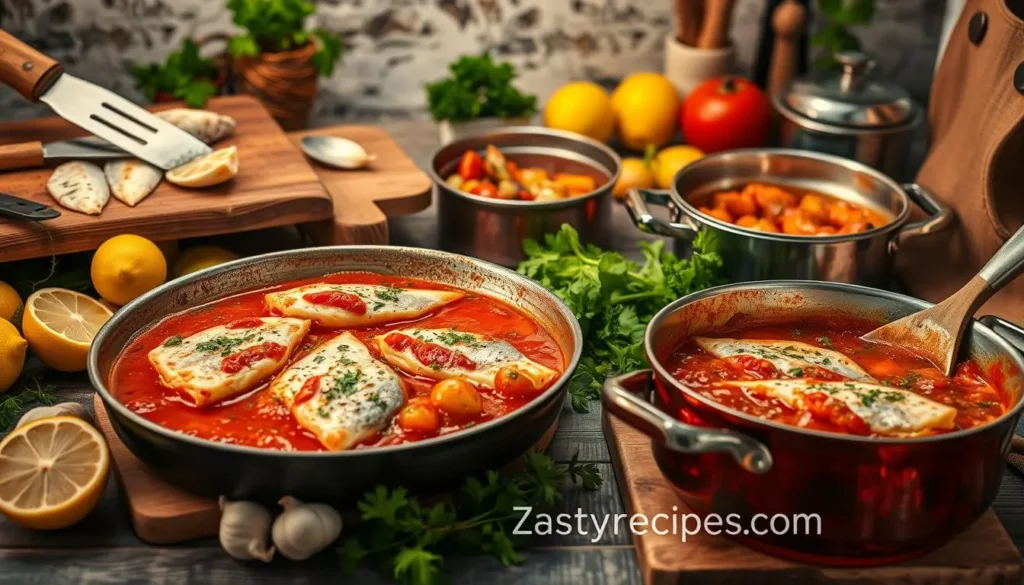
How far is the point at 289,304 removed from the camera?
2.37 m

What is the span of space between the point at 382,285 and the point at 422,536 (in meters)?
0.78

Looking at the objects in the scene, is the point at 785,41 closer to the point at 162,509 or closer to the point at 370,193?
the point at 370,193

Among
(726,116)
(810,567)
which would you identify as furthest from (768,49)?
(810,567)

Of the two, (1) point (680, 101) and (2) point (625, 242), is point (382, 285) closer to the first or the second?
(2) point (625, 242)

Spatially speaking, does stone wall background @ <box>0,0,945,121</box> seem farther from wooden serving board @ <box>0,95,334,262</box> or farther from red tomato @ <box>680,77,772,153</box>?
wooden serving board @ <box>0,95,334,262</box>

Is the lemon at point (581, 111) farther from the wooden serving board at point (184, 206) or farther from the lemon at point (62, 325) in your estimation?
the lemon at point (62, 325)

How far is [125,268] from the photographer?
249 cm

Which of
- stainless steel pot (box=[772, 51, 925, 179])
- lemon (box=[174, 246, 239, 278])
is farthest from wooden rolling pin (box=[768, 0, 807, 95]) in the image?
lemon (box=[174, 246, 239, 278])

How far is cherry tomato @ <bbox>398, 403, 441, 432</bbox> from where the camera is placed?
1951 mm

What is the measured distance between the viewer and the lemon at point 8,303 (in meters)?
2.49

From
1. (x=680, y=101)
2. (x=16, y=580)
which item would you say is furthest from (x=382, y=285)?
(x=680, y=101)

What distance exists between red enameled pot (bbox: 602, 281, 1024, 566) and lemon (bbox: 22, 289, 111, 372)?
1284 mm

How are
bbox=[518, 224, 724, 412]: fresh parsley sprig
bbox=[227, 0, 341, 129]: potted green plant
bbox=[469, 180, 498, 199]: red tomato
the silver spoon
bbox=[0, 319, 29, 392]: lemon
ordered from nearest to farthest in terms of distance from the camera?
bbox=[0, 319, 29, 392]: lemon → bbox=[518, 224, 724, 412]: fresh parsley sprig → bbox=[469, 180, 498, 199]: red tomato → the silver spoon → bbox=[227, 0, 341, 129]: potted green plant

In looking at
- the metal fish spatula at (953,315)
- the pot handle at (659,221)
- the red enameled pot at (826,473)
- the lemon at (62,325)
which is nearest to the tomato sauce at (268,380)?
the lemon at (62,325)
